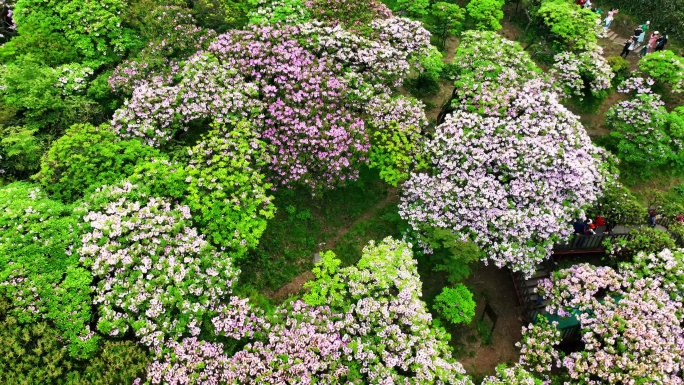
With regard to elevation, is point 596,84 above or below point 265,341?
above

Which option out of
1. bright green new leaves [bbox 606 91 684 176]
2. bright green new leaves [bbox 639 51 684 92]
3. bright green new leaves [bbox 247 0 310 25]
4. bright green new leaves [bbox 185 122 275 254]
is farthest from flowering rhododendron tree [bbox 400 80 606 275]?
bright green new leaves [bbox 639 51 684 92]

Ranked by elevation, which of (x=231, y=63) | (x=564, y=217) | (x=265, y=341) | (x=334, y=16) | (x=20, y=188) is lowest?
(x=265, y=341)

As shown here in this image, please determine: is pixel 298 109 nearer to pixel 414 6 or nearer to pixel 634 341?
pixel 414 6

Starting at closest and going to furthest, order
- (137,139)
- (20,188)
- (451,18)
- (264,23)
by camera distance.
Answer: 1. (20,188)
2. (137,139)
3. (264,23)
4. (451,18)

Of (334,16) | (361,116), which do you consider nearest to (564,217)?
(361,116)

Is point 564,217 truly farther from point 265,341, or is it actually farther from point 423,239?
point 265,341

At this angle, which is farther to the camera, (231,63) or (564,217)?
(231,63)

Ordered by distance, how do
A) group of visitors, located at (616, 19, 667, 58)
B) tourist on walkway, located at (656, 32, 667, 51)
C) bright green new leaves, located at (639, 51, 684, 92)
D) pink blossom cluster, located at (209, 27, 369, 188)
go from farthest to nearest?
1. group of visitors, located at (616, 19, 667, 58)
2. tourist on walkway, located at (656, 32, 667, 51)
3. bright green new leaves, located at (639, 51, 684, 92)
4. pink blossom cluster, located at (209, 27, 369, 188)

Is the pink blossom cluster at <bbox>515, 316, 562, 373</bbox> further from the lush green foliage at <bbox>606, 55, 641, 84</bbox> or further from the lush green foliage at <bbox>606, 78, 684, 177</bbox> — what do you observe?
the lush green foliage at <bbox>606, 55, 641, 84</bbox>
